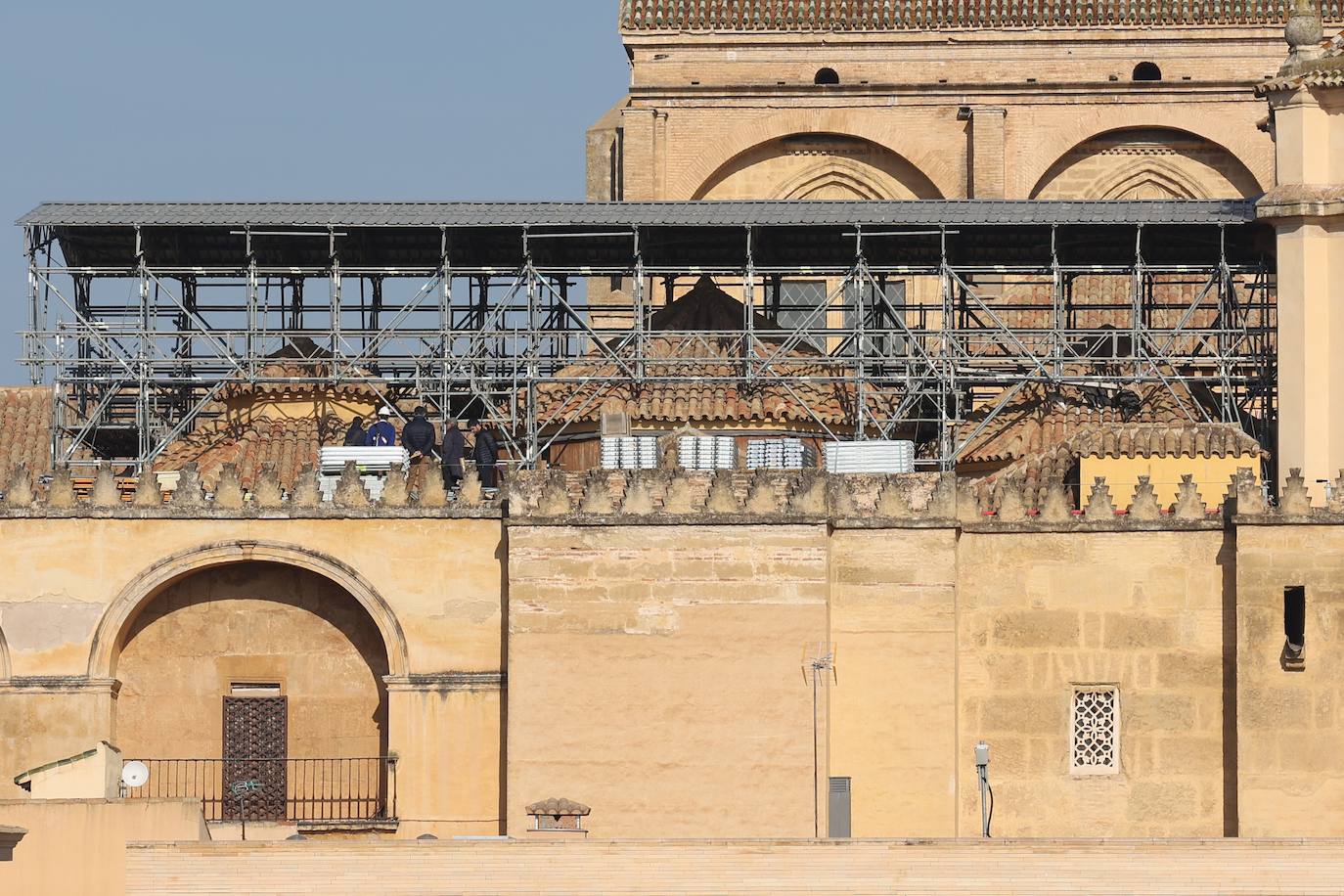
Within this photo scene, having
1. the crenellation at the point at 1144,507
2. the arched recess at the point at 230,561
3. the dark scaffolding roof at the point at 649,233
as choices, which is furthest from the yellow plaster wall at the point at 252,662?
Answer: the crenellation at the point at 1144,507

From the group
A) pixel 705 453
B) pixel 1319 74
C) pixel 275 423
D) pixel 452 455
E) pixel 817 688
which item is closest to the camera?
pixel 817 688

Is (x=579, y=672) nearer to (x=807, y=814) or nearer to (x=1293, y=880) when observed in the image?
(x=807, y=814)

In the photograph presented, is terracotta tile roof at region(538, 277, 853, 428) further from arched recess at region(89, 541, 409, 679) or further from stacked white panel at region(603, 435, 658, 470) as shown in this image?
arched recess at region(89, 541, 409, 679)

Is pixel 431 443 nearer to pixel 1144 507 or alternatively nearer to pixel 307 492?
pixel 307 492

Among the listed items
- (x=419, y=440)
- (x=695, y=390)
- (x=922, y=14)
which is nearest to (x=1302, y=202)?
(x=695, y=390)

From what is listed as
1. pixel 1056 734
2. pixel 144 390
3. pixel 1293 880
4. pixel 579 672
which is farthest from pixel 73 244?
pixel 1293 880

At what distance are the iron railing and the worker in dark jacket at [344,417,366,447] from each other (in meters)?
5.27

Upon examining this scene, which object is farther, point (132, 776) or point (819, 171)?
point (819, 171)

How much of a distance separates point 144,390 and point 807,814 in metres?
A: 11.9

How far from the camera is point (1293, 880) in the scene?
103 ft

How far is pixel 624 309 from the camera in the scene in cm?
4556

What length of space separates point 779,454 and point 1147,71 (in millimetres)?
14954

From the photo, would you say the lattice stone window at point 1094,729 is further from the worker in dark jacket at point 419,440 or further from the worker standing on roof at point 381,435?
the worker standing on roof at point 381,435

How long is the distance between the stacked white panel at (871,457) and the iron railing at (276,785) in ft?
20.3
